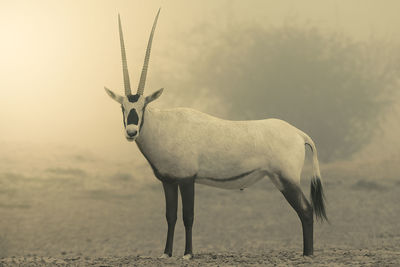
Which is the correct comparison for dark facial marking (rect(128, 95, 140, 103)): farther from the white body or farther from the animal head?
the white body

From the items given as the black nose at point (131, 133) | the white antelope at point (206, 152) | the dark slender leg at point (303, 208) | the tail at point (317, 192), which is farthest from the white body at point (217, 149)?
the black nose at point (131, 133)

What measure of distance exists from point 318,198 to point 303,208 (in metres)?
0.54

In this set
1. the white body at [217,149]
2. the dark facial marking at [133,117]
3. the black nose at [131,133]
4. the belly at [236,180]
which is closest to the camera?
the black nose at [131,133]

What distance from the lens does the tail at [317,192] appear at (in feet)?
31.3

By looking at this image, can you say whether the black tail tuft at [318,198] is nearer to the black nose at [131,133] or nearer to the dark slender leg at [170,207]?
the dark slender leg at [170,207]

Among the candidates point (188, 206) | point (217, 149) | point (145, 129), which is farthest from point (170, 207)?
point (145, 129)

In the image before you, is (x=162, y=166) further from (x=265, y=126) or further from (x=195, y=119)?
(x=265, y=126)

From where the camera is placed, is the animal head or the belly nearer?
the animal head

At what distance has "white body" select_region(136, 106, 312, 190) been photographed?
8.86m

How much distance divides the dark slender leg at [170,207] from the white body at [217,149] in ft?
0.86

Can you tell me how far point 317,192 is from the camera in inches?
376

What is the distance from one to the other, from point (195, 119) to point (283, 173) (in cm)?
146

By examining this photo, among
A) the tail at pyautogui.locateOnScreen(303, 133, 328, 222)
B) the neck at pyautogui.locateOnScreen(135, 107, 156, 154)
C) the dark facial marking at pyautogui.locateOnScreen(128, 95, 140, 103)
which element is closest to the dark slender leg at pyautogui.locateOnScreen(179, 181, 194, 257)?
the neck at pyautogui.locateOnScreen(135, 107, 156, 154)

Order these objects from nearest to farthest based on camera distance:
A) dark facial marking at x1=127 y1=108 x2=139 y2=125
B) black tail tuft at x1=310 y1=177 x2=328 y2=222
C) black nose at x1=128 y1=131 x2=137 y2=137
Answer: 1. black nose at x1=128 y1=131 x2=137 y2=137
2. dark facial marking at x1=127 y1=108 x2=139 y2=125
3. black tail tuft at x1=310 y1=177 x2=328 y2=222
